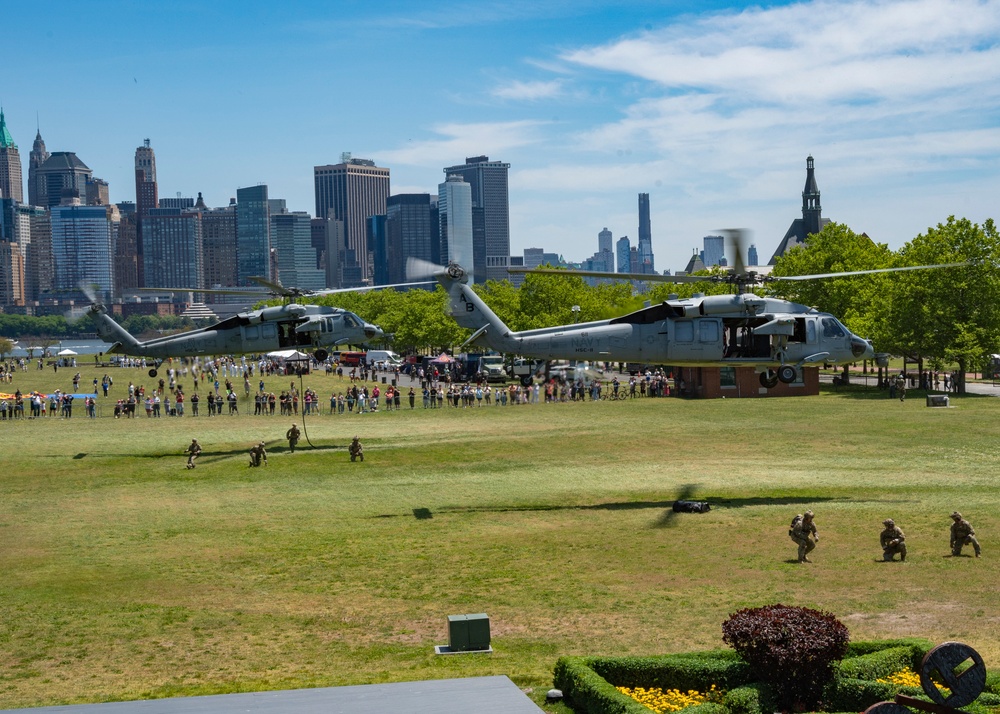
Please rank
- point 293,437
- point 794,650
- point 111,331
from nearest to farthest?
point 794,650
point 293,437
point 111,331

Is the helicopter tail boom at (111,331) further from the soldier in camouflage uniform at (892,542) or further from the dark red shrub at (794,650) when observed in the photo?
the dark red shrub at (794,650)

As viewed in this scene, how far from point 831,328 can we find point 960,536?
10.9 metres

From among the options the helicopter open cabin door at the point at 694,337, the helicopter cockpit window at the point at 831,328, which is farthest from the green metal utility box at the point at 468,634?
the helicopter cockpit window at the point at 831,328

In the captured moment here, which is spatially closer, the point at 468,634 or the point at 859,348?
the point at 468,634

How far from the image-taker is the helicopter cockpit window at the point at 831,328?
32.2 m

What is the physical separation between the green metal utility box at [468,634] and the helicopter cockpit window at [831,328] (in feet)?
61.5

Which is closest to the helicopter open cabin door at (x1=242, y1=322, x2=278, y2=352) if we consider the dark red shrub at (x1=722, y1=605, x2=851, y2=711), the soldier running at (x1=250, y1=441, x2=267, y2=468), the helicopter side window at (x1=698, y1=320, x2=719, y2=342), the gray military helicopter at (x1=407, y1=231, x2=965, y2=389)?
the soldier running at (x1=250, y1=441, x2=267, y2=468)

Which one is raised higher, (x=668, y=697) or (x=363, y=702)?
(x=363, y=702)

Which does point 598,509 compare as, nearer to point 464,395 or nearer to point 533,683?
point 533,683

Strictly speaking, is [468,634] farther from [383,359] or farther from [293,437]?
[383,359]

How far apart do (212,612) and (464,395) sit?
42.9 m

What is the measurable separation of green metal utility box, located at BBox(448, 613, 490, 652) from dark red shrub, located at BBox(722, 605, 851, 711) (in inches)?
187

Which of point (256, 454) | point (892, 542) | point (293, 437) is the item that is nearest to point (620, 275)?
point (892, 542)

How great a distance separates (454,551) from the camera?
81.0 ft
